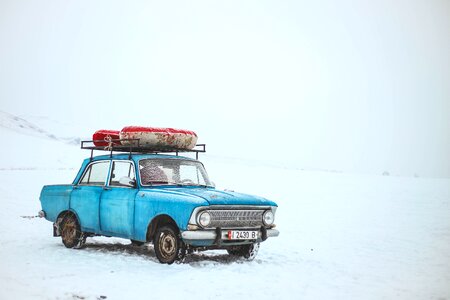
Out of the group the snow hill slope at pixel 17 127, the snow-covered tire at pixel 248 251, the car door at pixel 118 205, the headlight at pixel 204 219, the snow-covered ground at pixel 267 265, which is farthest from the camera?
the snow hill slope at pixel 17 127

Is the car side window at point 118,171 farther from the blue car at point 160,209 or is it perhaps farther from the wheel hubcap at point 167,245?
the wheel hubcap at point 167,245

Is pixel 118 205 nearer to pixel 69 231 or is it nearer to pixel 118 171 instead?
pixel 118 171

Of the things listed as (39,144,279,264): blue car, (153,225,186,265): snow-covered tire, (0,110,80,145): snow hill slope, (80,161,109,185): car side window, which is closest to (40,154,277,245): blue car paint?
(39,144,279,264): blue car

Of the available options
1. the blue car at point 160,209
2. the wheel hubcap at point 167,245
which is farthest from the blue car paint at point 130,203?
the wheel hubcap at point 167,245

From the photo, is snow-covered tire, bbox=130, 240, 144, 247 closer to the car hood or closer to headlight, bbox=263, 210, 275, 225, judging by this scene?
the car hood

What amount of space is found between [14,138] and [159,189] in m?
41.1

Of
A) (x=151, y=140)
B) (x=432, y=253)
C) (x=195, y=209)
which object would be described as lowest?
(x=432, y=253)

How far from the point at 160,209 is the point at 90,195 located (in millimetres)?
2160

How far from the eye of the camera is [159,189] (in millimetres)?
8625

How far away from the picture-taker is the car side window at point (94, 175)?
33.0 feet

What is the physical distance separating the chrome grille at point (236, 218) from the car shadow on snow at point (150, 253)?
0.76 m

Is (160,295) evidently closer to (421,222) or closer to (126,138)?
(126,138)

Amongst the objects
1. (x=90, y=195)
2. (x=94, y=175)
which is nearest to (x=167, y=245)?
(x=90, y=195)

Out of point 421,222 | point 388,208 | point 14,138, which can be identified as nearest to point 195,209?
point 421,222
